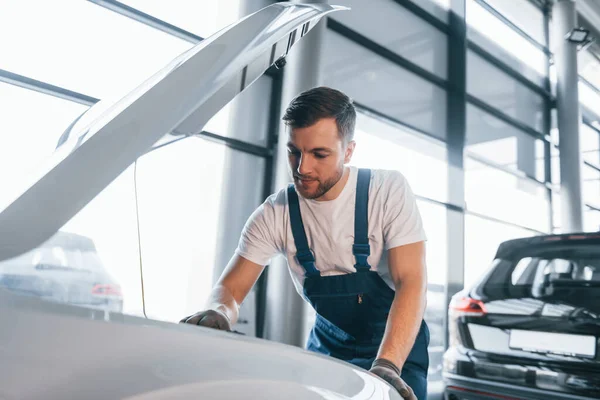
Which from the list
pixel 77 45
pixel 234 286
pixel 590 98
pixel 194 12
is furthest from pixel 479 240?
pixel 234 286

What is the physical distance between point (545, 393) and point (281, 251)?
1303 millimetres

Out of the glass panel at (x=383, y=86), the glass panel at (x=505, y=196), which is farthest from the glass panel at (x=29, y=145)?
the glass panel at (x=505, y=196)

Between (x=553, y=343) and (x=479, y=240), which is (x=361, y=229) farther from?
(x=479, y=240)

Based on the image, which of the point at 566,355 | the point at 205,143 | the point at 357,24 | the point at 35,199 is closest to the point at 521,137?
the point at 357,24

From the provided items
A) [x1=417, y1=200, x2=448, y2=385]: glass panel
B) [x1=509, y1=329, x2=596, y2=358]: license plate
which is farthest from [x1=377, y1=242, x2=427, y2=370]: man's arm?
[x1=417, y1=200, x2=448, y2=385]: glass panel

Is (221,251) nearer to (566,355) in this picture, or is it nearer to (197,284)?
(197,284)

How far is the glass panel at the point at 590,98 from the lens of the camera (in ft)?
28.1

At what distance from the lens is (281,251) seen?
1.53 meters

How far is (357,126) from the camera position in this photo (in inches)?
189

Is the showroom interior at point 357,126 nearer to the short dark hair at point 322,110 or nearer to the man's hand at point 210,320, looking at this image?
the man's hand at point 210,320

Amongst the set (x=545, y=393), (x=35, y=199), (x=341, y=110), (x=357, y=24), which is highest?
(x=357, y=24)

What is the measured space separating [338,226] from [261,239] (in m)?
0.22

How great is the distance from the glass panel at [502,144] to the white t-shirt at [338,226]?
16.1ft

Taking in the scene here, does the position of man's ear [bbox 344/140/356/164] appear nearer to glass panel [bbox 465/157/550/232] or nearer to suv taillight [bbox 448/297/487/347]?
suv taillight [bbox 448/297/487/347]
